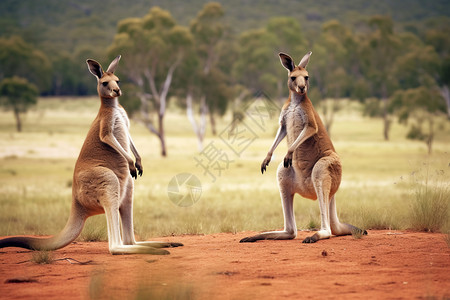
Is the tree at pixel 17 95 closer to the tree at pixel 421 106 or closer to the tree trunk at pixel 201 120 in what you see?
the tree trunk at pixel 201 120

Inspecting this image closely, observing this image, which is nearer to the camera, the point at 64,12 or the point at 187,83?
the point at 187,83

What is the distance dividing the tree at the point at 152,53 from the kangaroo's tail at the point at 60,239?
28.0m

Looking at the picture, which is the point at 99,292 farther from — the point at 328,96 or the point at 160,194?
the point at 328,96

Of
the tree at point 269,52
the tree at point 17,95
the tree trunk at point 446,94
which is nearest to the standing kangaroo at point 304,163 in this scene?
the tree trunk at point 446,94

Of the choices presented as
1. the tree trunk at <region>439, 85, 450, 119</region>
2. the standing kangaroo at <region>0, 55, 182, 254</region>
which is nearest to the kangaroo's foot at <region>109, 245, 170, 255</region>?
the standing kangaroo at <region>0, 55, 182, 254</region>

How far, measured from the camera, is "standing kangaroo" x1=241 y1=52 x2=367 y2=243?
732 centimetres

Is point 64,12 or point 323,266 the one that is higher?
point 64,12

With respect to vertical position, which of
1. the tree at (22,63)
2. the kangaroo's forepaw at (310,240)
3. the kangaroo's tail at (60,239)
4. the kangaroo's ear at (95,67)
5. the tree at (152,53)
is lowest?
the kangaroo's forepaw at (310,240)

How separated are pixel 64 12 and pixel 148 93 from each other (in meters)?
137

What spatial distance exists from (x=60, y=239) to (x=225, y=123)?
188 ft

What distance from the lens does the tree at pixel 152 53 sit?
35406 millimetres

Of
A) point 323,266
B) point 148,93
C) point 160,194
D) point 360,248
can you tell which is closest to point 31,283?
point 323,266

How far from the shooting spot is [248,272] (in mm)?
5746

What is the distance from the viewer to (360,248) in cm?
684
